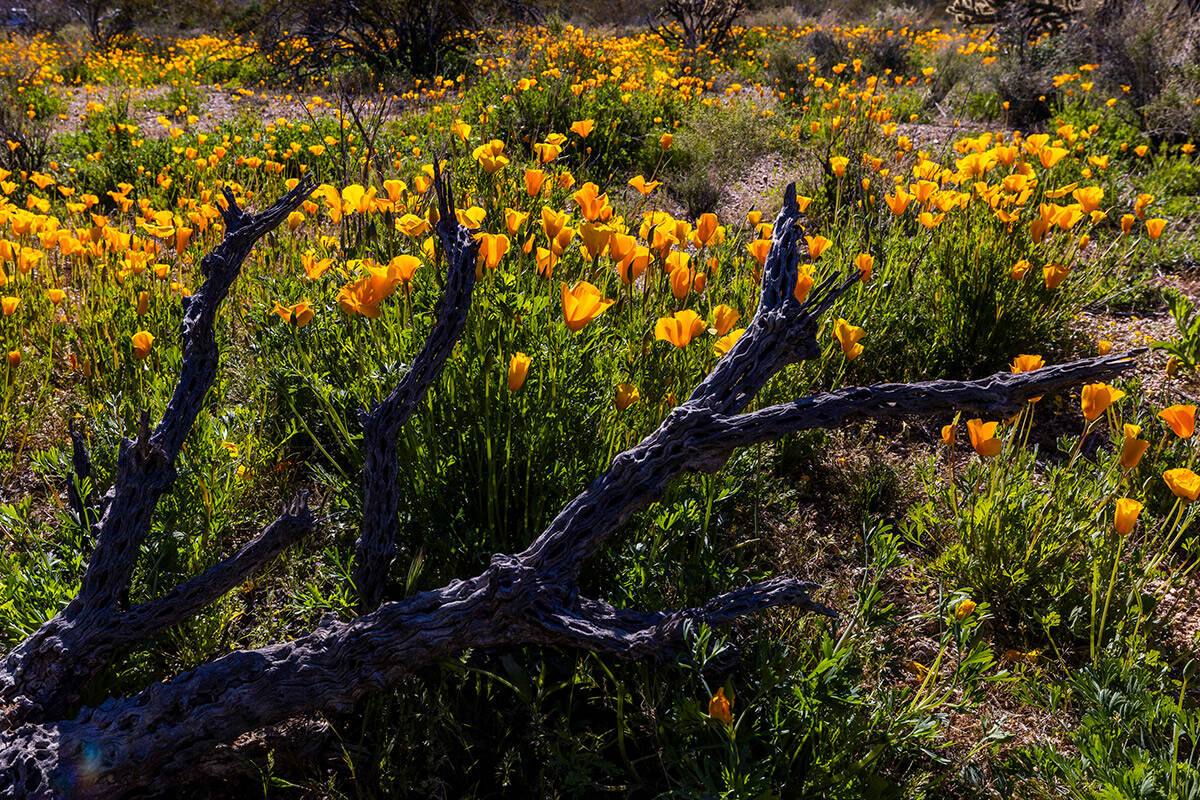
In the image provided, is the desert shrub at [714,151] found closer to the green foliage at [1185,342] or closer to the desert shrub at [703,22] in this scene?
the green foliage at [1185,342]

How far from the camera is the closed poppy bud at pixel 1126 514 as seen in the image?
1.59 m

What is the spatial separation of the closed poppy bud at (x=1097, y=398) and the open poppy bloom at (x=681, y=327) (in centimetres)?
109

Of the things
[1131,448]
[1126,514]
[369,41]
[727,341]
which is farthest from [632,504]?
[369,41]

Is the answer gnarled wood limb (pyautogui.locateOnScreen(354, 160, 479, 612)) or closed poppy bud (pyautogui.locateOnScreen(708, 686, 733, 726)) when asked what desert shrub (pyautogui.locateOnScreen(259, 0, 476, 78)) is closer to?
gnarled wood limb (pyautogui.locateOnScreen(354, 160, 479, 612))

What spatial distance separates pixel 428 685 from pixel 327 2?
39.8 feet

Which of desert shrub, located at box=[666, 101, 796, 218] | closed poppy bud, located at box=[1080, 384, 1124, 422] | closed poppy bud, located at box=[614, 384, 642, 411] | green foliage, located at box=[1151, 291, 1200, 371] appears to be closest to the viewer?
closed poppy bud, located at box=[614, 384, 642, 411]

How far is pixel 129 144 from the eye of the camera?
5715 mm

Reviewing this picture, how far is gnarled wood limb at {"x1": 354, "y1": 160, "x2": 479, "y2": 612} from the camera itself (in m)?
1.34

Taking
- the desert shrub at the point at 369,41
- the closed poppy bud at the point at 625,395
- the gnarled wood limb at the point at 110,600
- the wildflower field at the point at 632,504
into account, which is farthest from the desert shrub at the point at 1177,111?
the desert shrub at the point at 369,41

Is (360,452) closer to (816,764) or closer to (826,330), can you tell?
(816,764)

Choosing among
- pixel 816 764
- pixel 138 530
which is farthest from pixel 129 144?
pixel 816 764

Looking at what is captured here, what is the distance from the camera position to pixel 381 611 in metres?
1.24

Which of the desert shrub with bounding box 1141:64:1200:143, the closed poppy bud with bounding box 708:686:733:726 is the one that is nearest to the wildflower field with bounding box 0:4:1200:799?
the closed poppy bud with bounding box 708:686:733:726

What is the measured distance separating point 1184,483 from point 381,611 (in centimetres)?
180
